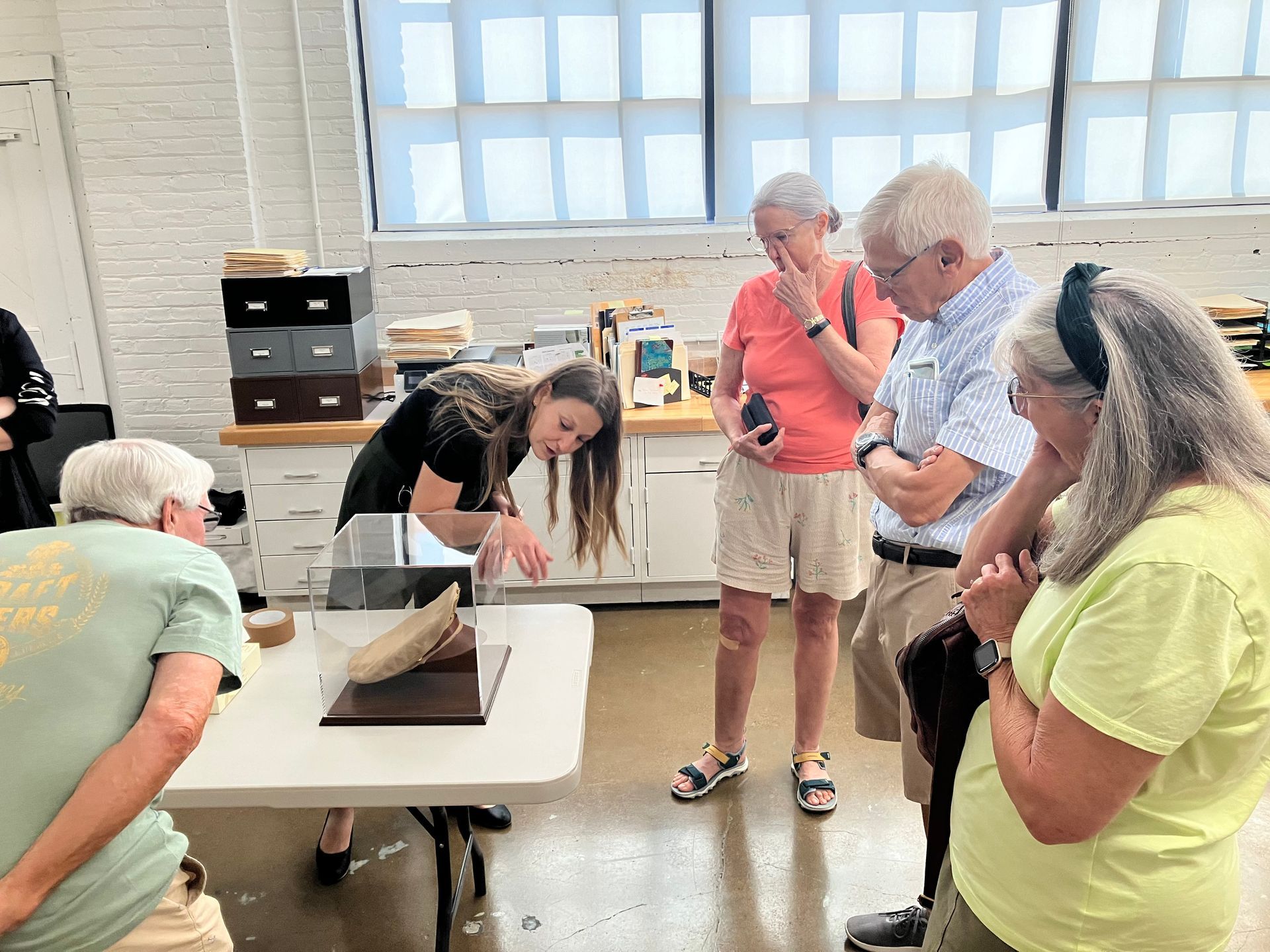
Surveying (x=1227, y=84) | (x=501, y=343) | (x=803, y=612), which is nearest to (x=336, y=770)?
(x=803, y=612)

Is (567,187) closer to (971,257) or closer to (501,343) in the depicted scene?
(501,343)

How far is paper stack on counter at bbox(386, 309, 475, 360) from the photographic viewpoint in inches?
150

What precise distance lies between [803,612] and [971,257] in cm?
114

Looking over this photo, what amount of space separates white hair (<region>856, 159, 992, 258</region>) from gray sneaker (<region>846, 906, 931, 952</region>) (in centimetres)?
145

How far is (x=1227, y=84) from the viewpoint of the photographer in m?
4.23

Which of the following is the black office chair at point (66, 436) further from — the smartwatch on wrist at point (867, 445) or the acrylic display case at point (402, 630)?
the smartwatch on wrist at point (867, 445)

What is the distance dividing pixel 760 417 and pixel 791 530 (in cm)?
33

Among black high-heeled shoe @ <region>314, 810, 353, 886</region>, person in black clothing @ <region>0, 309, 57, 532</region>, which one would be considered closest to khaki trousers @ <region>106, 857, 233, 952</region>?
black high-heeled shoe @ <region>314, 810, 353, 886</region>

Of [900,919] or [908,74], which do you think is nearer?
[900,919]

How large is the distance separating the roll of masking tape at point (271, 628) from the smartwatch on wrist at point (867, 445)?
1.26 metres

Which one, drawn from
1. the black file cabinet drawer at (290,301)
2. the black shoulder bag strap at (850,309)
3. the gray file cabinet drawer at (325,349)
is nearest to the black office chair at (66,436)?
the black file cabinet drawer at (290,301)

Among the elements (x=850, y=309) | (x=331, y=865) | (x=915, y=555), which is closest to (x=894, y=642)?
(x=915, y=555)

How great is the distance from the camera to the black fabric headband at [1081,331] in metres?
1.08

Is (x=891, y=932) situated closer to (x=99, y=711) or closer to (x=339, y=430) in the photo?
(x=99, y=711)
